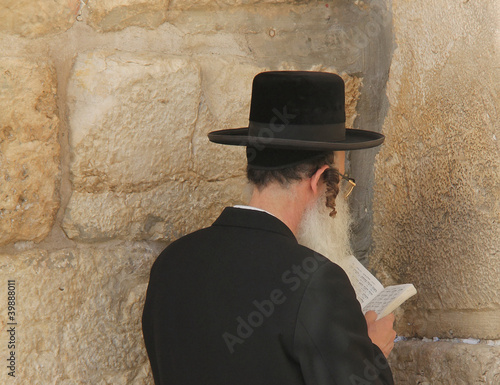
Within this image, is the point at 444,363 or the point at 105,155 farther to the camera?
the point at 444,363

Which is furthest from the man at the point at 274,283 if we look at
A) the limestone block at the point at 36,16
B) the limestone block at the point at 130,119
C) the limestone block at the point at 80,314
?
the limestone block at the point at 36,16

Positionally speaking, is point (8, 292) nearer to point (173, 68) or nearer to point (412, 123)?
point (173, 68)

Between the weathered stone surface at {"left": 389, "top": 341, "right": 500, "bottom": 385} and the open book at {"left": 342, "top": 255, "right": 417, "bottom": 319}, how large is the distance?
0.31 metres

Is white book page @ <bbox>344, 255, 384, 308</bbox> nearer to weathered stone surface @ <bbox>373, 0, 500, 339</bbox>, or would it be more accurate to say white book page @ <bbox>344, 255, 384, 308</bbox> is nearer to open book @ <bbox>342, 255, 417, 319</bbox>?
open book @ <bbox>342, 255, 417, 319</bbox>

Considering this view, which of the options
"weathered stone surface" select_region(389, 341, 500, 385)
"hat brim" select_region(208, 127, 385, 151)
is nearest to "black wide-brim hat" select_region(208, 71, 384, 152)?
"hat brim" select_region(208, 127, 385, 151)

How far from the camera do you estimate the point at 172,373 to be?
58.9 inches

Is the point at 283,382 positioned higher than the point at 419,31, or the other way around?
the point at 419,31

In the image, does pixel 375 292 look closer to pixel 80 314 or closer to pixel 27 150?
pixel 80 314

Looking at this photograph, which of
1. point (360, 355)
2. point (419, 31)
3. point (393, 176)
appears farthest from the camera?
point (393, 176)

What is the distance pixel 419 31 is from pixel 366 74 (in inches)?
11.5

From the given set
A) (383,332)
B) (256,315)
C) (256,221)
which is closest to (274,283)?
(256,315)

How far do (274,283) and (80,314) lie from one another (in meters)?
0.58

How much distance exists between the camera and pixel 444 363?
1951mm

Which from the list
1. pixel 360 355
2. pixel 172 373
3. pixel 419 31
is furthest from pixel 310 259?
pixel 419 31
